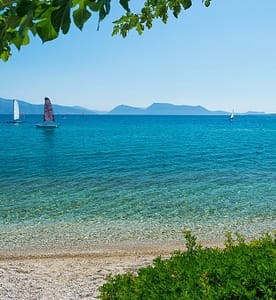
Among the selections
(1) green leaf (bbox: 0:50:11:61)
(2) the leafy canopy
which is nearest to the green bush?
(1) green leaf (bbox: 0:50:11:61)

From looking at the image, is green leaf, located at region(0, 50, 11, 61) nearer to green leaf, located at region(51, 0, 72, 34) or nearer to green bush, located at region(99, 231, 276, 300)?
green leaf, located at region(51, 0, 72, 34)

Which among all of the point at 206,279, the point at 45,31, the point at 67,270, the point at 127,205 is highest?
the point at 45,31

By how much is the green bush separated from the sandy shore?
3.48 meters

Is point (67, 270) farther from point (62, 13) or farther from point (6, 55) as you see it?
point (62, 13)

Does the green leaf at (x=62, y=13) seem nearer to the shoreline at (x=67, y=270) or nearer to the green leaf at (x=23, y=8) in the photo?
the green leaf at (x=23, y=8)

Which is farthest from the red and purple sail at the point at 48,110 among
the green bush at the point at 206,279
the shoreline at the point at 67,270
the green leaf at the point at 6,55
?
the green leaf at the point at 6,55

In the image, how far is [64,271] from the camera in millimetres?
9570

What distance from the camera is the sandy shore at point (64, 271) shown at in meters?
8.08

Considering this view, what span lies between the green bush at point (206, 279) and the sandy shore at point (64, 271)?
137 inches

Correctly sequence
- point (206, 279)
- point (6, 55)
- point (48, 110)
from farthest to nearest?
point (48, 110), point (206, 279), point (6, 55)

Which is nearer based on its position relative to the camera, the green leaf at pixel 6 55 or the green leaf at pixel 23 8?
the green leaf at pixel 23 8

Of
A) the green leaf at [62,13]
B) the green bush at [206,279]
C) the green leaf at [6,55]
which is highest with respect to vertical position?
the green leaf at [6,55]

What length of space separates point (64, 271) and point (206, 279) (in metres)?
6.40

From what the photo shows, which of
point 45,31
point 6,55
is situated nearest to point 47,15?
point 45,31
